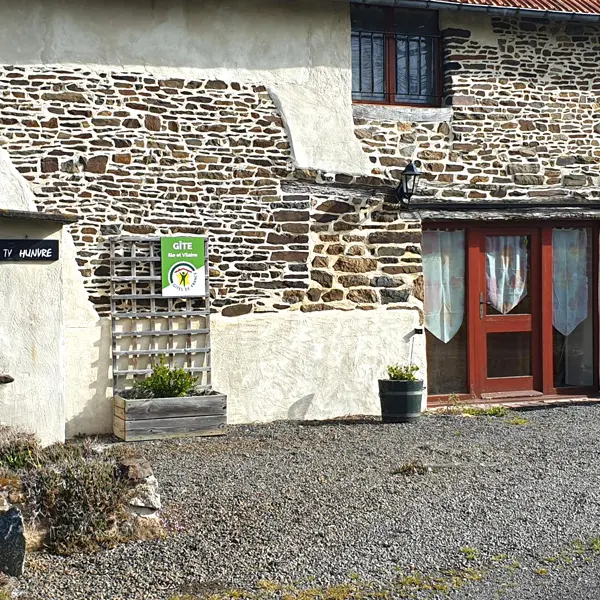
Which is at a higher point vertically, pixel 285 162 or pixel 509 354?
pixel 285 162

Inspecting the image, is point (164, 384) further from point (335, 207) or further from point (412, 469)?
point (412, 469)

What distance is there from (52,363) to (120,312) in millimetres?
1439

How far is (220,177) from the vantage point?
32.4 ft

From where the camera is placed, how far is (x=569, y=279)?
1142 centimetres

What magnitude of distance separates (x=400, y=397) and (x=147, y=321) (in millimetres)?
2718

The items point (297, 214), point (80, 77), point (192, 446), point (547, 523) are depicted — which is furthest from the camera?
point (297, 214)

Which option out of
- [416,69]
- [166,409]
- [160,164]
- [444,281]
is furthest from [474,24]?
[166,409]

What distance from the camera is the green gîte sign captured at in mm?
9594

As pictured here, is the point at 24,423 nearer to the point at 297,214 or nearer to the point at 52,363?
the point at 52,363

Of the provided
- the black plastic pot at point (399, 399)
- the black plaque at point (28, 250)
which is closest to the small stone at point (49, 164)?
the black plaque at point (28, 250)

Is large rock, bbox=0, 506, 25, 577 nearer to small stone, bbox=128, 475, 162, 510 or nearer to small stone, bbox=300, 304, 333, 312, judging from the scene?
small stone, bbox=128, 475, 162, 510

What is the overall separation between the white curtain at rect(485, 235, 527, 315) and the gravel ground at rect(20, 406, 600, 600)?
233cm

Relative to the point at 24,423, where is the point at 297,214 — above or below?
above

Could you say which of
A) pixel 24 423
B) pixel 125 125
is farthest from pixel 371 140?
pixel 24 423
